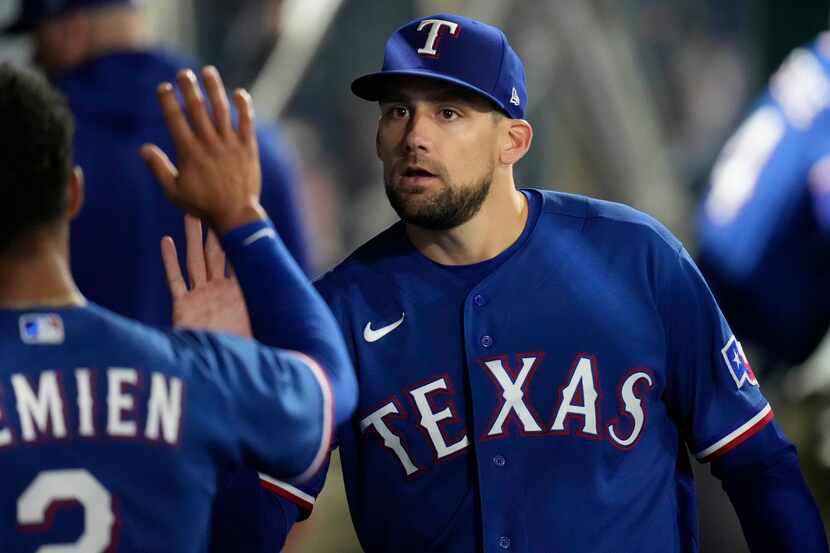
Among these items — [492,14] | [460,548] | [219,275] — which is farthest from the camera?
[492,14]

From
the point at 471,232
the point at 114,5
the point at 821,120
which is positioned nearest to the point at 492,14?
the point at 821,120

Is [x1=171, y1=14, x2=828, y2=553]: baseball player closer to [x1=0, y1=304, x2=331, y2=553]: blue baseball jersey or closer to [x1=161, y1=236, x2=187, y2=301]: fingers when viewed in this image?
[x1=161, y1=236, x2=187, y2=301]: fingers

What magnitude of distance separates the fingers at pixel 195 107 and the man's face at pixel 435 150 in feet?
2.19

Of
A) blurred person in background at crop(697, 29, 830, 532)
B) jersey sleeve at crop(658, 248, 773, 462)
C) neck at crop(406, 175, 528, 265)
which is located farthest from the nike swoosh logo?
blurred person in background at crop(697, 29, 830, 532)

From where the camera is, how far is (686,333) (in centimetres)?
288

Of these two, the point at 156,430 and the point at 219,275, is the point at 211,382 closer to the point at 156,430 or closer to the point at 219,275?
the point at 156,430

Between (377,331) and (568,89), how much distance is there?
5606 millimetres

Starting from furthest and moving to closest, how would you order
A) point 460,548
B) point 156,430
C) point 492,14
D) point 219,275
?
point 492,14 < point 460,548 < point 219,275 < point 156,430

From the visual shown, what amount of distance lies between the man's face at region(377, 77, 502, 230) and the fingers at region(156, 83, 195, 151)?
0.68 metres

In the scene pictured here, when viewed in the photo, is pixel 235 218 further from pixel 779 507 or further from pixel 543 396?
pixel 779 507

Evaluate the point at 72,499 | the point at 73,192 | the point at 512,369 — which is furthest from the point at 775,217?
the point at 72,499

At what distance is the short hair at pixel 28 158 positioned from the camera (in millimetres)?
2105

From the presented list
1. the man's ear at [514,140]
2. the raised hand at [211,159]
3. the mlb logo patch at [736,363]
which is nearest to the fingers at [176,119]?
the raised hand at [211,159]

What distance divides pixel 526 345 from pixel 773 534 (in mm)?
567
